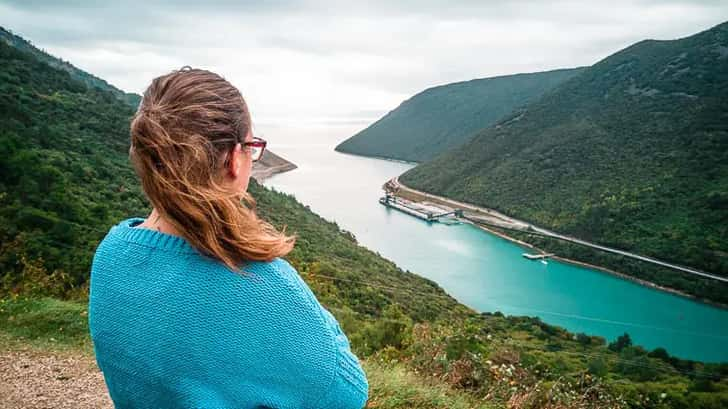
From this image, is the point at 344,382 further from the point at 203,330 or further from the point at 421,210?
the point at 421,210

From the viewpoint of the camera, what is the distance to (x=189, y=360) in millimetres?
539

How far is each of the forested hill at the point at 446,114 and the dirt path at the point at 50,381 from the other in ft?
211

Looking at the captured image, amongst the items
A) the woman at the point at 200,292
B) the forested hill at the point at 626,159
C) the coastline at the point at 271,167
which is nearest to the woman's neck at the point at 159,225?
the woman at the point at 200,292

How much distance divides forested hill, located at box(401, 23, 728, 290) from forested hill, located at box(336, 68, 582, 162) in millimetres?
22917

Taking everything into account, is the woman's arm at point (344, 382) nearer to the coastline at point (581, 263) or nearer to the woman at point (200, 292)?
the woman at point (200, 292)

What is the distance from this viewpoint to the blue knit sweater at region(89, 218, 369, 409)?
0.53 meters

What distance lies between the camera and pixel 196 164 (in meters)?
0.57

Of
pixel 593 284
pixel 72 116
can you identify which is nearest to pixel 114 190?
pixel 72 116

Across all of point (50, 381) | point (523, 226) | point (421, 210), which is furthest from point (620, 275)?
point (50, 381)

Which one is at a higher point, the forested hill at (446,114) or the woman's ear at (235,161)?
the forested hill at (446,114)

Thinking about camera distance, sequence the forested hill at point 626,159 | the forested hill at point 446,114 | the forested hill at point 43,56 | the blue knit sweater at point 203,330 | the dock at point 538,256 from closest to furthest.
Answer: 1. the blue knit sweater at point 203,330
2. the forested hill at point 626,159
3. the dock at point 538,256
4. the forested hill at point 43,56
5. the forested hill at point 446,114

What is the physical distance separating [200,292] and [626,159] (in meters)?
35.7

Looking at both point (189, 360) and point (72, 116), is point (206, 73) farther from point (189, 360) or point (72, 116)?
point (72, 116)

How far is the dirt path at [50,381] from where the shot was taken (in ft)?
8.06
